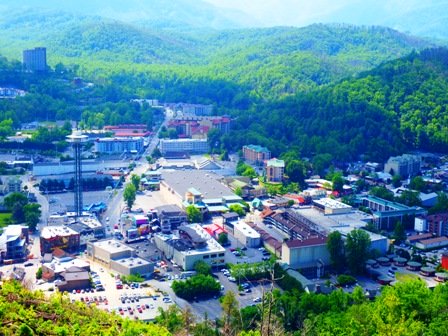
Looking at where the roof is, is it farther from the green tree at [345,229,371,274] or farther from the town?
the green tree at [345,229,371,274]

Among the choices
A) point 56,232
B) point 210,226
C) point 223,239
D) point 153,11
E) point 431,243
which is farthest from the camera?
point 153,11

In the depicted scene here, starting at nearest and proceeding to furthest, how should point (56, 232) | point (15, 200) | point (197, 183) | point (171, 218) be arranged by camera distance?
point (56, 232) → point (171, 218) → point (15, 200) → point (197, 183)

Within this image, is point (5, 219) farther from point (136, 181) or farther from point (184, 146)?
point (184, 146)

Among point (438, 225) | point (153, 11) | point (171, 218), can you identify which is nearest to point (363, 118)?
point (438, 225)

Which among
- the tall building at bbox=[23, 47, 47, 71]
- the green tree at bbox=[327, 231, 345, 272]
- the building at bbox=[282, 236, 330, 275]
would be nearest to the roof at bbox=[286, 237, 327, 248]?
the building at bbox=[282, 236, 330, 275]

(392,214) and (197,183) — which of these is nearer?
(392,214)

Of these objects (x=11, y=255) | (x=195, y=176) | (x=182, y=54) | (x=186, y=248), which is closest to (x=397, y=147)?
(x=195, y=176)
